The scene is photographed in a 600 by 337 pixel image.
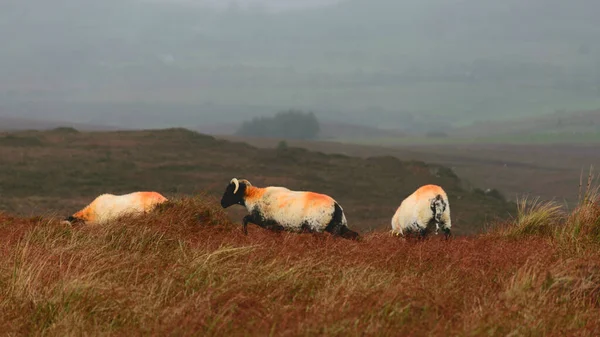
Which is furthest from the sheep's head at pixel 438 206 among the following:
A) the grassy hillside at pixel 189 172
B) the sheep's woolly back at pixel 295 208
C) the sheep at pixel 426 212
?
the grassy hillside at pixel 189 172

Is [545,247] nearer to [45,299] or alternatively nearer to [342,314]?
[342,314]

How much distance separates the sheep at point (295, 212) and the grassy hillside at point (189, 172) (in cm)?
5266

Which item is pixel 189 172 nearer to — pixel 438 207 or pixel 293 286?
pixel 438 207

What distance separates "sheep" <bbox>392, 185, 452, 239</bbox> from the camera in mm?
13461

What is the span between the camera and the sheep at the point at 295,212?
13.0 metres

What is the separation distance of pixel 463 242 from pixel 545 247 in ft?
4.69

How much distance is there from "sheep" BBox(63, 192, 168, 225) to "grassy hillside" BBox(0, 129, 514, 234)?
167ft

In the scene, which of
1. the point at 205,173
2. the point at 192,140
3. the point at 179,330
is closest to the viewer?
the point at 179,330

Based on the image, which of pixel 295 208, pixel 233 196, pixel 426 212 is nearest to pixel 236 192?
pixel 233 196

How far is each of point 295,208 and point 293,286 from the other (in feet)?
14.9

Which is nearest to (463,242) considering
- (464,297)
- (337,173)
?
(464,297)

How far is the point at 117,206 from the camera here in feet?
46.6

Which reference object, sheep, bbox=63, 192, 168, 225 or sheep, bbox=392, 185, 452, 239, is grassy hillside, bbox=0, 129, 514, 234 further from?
sheep, bbox=392, 185, 452, 239

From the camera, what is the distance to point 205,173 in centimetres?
10944
